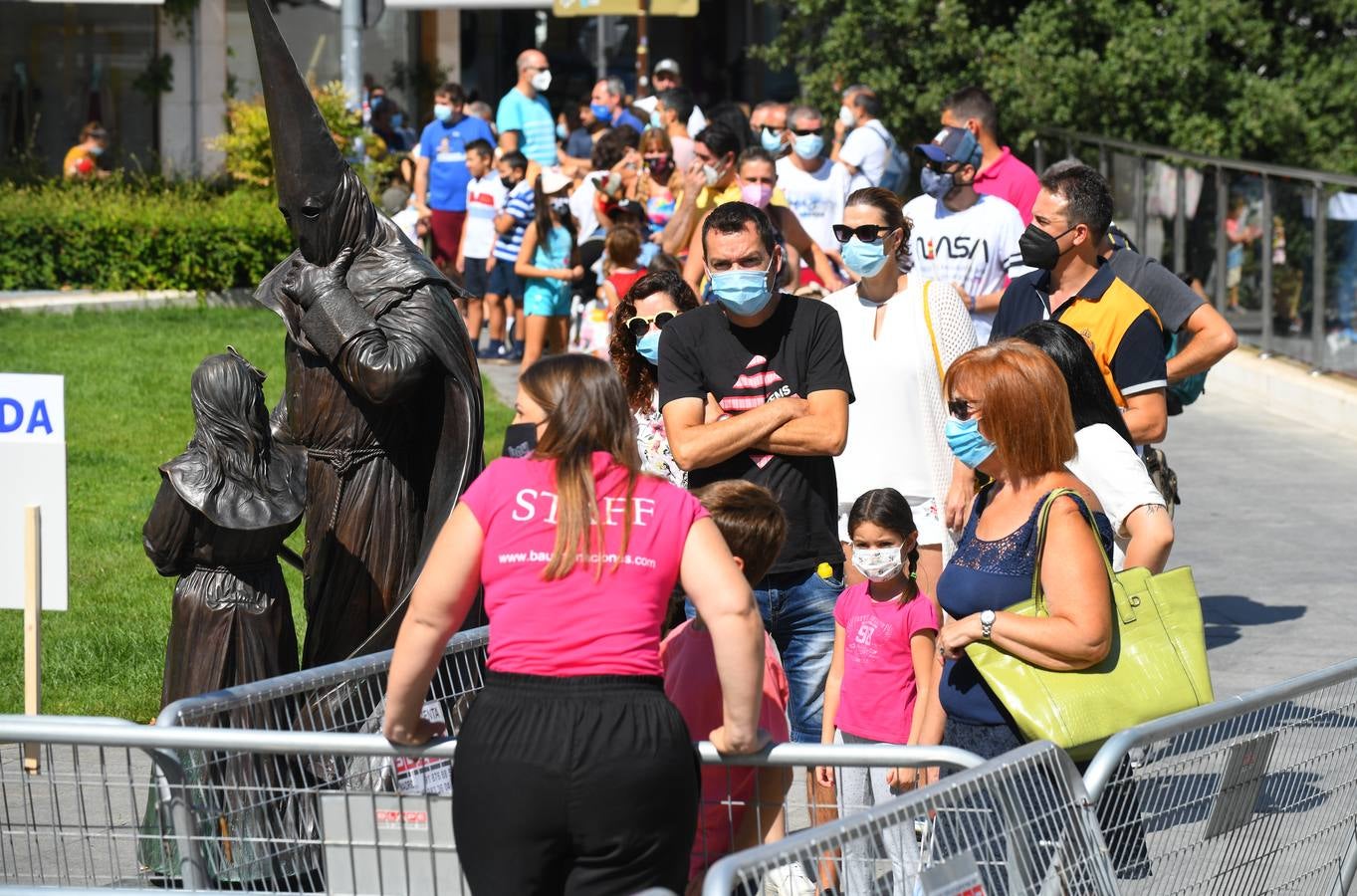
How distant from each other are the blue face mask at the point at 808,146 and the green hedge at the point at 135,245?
8.61 meters

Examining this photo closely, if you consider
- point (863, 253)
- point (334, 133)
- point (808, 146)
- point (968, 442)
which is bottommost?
point (968, 442)

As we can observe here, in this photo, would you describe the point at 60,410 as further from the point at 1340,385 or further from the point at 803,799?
the point at 1340,385

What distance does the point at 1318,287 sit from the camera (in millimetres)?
14492

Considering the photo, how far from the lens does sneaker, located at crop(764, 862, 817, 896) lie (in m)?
3.40

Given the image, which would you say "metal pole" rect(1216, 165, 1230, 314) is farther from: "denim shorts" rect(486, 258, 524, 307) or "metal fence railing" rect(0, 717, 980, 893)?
"metal fence railing" rect(0, 717, 980, 893)

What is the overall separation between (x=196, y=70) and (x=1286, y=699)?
89.7 feet

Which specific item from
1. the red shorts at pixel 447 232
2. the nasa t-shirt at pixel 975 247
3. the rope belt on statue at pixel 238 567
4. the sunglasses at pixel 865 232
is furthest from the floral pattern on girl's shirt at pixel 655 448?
the red shorts at pixel 447 232

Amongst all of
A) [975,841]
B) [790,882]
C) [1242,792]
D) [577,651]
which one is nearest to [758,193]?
[1242,792]

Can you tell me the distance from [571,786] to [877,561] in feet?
6.98

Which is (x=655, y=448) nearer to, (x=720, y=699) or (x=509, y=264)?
(x=720, y=699)

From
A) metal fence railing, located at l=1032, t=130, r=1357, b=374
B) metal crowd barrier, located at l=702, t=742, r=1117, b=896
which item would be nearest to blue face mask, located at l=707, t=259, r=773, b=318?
metal crowd barrier, located at l=702, t=742, r=1117, b=896

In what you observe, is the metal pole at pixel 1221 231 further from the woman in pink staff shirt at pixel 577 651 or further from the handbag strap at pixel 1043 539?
the woman in pink staff shirt at pixel 577 651

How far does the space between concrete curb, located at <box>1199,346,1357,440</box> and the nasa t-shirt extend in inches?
219

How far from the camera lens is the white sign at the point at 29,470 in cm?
674
